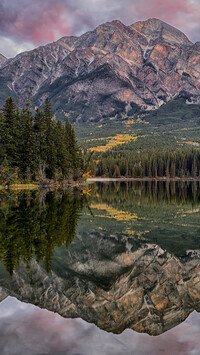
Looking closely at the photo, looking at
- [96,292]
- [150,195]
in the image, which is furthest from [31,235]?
[150,195]

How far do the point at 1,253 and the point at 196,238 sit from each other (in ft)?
42.9

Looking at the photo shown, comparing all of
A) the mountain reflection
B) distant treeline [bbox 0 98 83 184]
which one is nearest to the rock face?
the mountain reflection

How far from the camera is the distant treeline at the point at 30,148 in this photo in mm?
66125

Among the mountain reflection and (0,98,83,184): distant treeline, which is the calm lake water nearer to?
the mountain reflection

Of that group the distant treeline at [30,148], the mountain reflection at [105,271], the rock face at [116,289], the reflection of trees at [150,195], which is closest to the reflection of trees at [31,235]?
the mountain reflection at [105,271]

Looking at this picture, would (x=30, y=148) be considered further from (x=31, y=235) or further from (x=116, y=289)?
(x=116, y=289)

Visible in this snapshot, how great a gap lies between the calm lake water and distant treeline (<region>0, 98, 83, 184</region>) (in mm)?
44885

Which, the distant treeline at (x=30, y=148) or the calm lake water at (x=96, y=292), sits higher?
the distant treeline at (x=30, y=148)

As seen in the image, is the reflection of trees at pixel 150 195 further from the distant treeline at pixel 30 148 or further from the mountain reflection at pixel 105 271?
the mountain reflection at pixel 105 271

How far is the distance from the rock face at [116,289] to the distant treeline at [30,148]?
48647 mm

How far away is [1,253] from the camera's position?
592 inches

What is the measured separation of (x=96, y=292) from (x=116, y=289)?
→ 2.66 ft

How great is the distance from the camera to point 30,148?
71.3 meters

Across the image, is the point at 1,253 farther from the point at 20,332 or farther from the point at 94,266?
the point at 20,332
